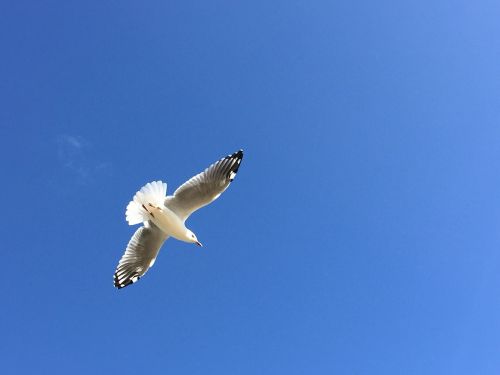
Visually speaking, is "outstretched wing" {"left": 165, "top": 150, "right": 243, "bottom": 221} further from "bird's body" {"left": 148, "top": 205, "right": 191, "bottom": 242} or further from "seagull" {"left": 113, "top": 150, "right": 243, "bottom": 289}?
"bird's body" {"left": 148, "top": 205, "right": 191, "bottom": 242}

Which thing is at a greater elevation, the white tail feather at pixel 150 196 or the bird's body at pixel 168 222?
the white tail feather at pixel 150 196

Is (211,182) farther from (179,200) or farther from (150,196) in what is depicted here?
(150,196)

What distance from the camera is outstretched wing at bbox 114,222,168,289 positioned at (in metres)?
9.89

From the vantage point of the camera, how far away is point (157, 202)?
9.02 meters

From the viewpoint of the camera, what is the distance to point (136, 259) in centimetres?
1005

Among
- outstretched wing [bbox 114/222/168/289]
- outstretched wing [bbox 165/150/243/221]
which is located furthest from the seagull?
outstretched wing [bbox 114/222/168/289]

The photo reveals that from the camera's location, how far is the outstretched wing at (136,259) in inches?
389

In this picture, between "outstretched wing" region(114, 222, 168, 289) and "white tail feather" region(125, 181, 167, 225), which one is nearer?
"white tail feather" region(125, 181, 167, 225)

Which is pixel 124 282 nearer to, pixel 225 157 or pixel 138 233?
pixel 138 233

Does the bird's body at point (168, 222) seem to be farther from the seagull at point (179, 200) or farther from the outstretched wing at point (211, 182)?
the outstretched wing at point (211, 182)

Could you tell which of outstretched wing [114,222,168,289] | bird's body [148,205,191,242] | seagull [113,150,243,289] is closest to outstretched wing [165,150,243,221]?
seagull [113,150,243,289]

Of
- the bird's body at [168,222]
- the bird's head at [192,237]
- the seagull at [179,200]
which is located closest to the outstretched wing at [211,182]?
the seagull at [179,200]

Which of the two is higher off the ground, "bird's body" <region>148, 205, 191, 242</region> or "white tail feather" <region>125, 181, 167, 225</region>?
"white tail feather" <region>125, 181, 167, 225</region>

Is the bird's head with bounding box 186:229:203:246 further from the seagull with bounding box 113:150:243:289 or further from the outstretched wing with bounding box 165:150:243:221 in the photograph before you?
the outstretched wing with bounding box 165:150:243:221
